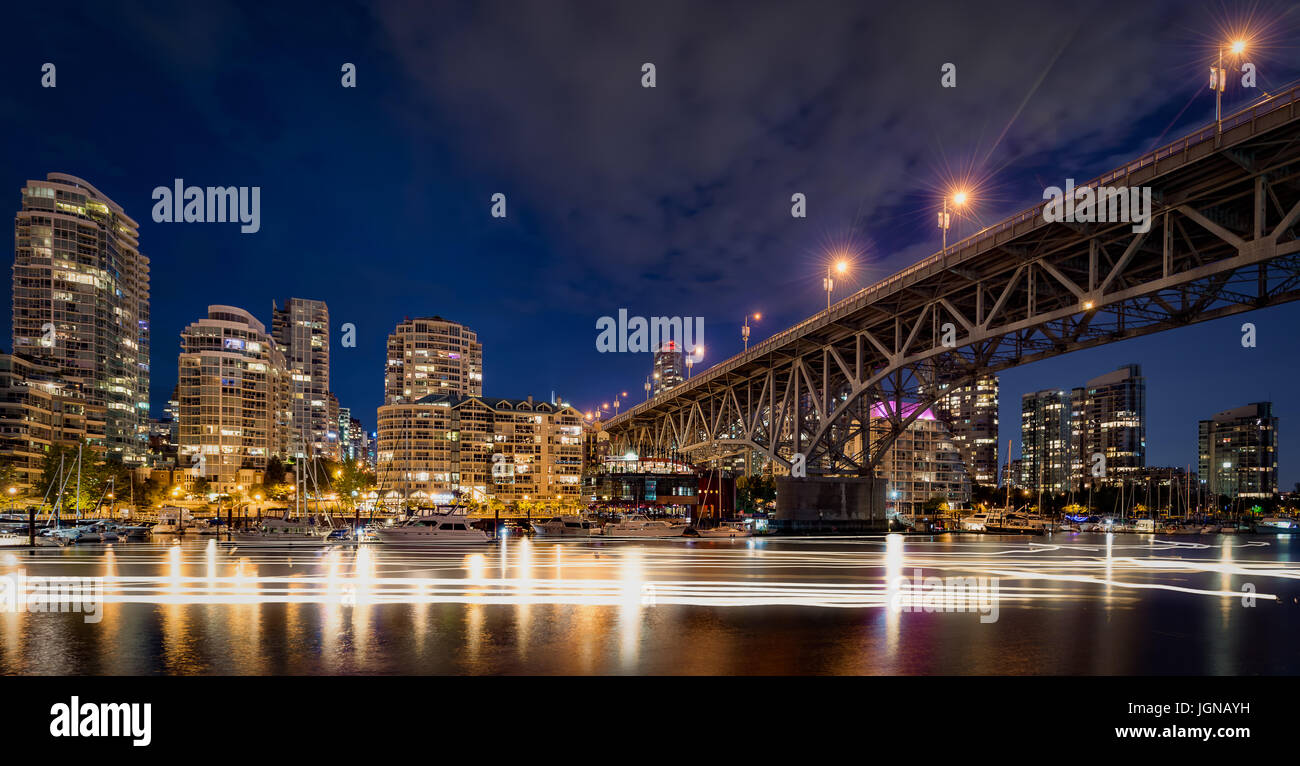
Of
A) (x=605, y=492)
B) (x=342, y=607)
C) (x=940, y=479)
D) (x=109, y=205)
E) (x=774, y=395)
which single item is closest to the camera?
(x=342, y=607)

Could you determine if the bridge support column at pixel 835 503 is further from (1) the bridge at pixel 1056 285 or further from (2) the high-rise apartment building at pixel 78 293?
(2) the high-rise apartment building at pixel 78 293

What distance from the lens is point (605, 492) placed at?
438ft

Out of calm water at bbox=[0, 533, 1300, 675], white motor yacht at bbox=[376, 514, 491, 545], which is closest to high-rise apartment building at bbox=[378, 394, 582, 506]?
white motor yacht at bbox=[376, 514, 491, 545]

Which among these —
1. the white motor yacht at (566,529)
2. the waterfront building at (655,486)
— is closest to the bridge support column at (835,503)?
the white motor yacht at (566,529)

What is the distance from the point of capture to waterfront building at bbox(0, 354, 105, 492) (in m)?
110

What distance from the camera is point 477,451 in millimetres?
187000

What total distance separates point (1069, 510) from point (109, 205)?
242 m

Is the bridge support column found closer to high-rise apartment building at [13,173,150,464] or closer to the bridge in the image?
the bridge

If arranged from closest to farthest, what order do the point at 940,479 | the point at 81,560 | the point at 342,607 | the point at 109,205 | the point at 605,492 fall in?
the point at 342,607 < the point at 81,560 < the point at 605,492 < the point at 940,479 < the point at 109,205

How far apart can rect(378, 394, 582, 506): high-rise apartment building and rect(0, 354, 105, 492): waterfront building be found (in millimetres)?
69238

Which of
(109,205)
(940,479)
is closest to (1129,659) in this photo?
(940,479)
